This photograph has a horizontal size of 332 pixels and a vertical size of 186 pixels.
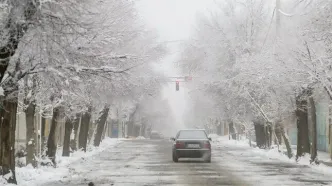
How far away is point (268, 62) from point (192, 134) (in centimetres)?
494

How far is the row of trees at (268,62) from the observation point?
24.4m

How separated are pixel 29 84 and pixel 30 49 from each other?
20.2 feet

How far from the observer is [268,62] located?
2881cm

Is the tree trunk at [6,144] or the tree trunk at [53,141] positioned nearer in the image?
the tree trunk at [6,144]

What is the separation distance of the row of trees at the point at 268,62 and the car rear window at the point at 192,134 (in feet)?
11.9

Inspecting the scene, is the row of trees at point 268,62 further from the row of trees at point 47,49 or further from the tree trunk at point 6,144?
the tree trunk at point 6,144

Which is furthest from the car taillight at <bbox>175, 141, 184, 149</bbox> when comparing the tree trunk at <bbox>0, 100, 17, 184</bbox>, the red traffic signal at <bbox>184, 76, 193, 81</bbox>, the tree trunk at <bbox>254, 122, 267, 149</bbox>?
the red traffic signal at <bbox>184, 76, 193, 81</bbox>

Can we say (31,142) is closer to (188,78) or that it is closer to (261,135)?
(261,135)

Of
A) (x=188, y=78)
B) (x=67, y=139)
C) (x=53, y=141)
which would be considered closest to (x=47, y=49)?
(x=53, y=141)

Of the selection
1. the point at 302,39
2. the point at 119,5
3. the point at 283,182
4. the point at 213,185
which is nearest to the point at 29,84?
the point at 119,5

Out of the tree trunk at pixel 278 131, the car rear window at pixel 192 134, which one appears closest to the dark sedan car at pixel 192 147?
the car rear window at pixel 192 134

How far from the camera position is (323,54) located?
24.4m

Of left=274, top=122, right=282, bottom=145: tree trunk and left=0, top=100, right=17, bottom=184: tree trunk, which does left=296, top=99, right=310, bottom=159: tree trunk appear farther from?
left=0, top=100, right=17, bottom=184: tree trunk

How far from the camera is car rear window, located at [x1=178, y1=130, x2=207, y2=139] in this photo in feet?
99.2
